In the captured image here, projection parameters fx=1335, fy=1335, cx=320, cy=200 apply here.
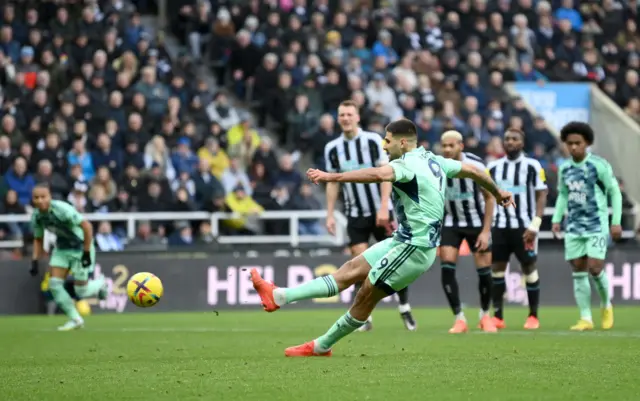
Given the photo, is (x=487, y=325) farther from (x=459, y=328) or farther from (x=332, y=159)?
(x=332, y=159)

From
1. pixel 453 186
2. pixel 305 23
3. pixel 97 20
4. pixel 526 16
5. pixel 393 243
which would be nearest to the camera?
pixel 393 243

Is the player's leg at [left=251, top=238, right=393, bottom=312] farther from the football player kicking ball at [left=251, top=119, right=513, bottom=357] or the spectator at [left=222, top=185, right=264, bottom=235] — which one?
the spectator at [left=222, top=185, right=264, bottom=235]

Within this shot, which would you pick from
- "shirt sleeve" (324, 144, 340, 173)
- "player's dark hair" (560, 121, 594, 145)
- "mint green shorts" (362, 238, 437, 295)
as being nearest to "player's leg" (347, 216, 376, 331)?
"shirt sleeve" (324, 144, 340, 173)

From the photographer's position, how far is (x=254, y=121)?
24.9 metres

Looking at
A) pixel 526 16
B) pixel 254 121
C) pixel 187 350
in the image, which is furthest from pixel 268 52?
pixel 187 350

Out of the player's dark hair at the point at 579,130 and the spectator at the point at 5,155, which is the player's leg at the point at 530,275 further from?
the spectator at the point at 5,155

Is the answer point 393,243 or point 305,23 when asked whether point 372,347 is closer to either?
point 393,243

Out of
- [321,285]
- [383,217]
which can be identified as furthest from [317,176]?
[383,217]

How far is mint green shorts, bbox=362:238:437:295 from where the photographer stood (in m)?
10.6

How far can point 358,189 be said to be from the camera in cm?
1530

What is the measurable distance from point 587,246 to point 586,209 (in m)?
0.42

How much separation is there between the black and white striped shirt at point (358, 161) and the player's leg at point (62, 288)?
359cm

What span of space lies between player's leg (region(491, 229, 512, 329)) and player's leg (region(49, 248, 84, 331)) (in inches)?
196

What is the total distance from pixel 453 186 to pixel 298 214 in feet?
22.2
